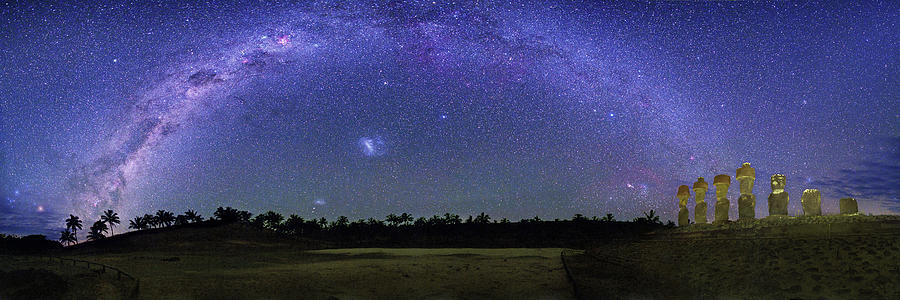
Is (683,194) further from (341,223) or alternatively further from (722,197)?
(341,223)

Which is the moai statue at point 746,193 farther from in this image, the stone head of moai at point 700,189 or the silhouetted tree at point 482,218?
the silhouetted tree at point 482,218

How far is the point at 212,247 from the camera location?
223 feet

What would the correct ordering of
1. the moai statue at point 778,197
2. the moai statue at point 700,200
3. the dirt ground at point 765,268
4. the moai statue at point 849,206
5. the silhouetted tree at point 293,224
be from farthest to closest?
the silhouetted tree at point 293,224 < the moai statue at point 700,200 < the moai statue at point 778,197 < the moai statue at point 849,206 < the dirt ground at point 765,268

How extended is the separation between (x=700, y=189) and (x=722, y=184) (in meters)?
2.18

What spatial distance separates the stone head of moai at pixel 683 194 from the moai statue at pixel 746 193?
422 cm

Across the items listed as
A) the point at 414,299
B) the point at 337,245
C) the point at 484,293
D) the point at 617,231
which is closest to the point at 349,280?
the point at 414,299

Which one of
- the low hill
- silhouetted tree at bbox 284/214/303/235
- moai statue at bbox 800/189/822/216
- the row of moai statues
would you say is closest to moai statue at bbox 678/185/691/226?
the row of moai statues

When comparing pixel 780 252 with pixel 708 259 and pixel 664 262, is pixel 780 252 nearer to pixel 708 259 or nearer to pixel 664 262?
pixel 708 259

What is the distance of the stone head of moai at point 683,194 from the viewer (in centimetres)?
3716

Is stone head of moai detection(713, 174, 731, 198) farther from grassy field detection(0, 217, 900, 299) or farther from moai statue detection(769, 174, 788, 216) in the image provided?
grassy field detection(0, 217, 900, 299)

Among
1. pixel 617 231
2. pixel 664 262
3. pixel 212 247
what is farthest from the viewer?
pixel 617 231

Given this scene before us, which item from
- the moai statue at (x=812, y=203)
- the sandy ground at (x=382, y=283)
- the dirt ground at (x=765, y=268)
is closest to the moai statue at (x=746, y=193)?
the moai statue at (x=812, y=203)

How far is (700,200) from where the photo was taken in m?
36.2

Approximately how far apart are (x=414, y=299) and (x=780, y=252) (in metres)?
17.6
